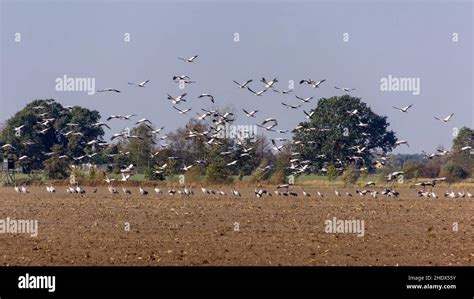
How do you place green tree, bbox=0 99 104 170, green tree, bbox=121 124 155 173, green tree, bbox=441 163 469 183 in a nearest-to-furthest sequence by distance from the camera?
1. green tree, bbox=121 124 155 173
2. green tree, bbox=441 163 469 183
3. green tree, bbox=0 99 104 170

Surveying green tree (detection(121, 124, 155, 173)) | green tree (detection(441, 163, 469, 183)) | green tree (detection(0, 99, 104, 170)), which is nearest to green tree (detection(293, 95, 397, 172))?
green tree (detection(441, 163, 469, 183))

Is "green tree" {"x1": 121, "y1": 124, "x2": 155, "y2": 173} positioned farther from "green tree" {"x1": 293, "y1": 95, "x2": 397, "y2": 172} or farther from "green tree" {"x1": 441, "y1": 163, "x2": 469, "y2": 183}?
"green tree" {"x1": 441, "y1": 163, "x2": 469, "y2": 183}

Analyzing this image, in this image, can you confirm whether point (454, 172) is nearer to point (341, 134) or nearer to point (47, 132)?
point (341, 134)

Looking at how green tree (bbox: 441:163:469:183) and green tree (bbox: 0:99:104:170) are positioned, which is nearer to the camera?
green tree (bbox: 441:163:469:183)

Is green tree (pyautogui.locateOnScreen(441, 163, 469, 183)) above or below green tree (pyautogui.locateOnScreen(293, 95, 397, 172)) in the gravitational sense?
below

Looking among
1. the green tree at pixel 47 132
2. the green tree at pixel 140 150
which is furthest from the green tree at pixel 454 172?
the green tree at pixel 47 132

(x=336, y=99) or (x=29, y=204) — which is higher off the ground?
(x=336, y=99)

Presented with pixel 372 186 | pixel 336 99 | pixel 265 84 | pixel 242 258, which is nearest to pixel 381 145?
pixel 336 99

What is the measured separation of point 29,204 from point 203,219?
12.0 m

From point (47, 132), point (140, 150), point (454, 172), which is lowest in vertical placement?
point (454, 172)

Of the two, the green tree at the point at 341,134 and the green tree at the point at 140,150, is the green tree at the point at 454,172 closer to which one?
the green tree at the point at 341,134

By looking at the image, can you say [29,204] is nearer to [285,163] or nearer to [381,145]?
[285,163]

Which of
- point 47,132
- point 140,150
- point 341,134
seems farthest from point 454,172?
point 47,132
